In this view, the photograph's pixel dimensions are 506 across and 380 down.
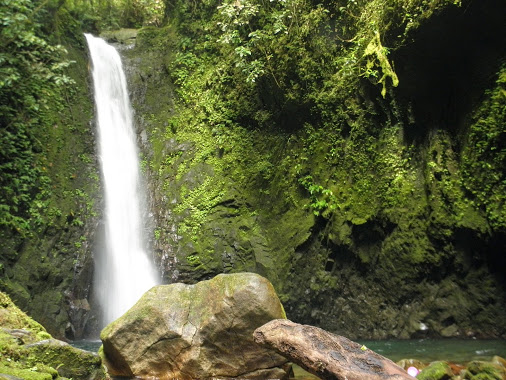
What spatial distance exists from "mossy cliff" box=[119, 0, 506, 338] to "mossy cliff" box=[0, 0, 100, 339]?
66.9 inches

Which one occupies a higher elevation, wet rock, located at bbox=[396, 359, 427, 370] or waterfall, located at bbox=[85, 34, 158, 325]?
waterfall, located at bbox=[85, 34, 158, 325]

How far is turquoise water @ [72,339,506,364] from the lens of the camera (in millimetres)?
5617

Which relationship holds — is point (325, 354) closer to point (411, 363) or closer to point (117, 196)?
point (411, 363)

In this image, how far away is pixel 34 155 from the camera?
885cm

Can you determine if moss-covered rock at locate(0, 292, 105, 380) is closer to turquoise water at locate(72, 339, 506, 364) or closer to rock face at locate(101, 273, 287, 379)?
rock face at locate(101, 273, 287, 379)

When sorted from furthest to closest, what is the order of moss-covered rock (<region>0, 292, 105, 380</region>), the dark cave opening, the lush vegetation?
the lush vegetation
the dark cave opening
moss-covered rock (<region>0, 292, 105, 380</region>)

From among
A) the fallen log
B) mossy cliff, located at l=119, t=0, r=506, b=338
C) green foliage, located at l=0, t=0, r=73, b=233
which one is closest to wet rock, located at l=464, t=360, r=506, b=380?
the fallen log

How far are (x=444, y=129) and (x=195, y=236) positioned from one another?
18.8 ft

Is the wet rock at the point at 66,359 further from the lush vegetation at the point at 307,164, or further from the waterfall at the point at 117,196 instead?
the waterfall at the point at 117,196

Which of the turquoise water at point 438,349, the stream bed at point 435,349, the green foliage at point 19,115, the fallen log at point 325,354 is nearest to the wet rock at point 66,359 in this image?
the fallen log at point 325,354

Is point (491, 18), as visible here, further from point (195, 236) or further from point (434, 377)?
point (195, 236)

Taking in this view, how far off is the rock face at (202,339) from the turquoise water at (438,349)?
1.94 m

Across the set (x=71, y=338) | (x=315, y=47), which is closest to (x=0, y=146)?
(x=71, y=338)

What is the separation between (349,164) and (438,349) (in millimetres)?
3895
